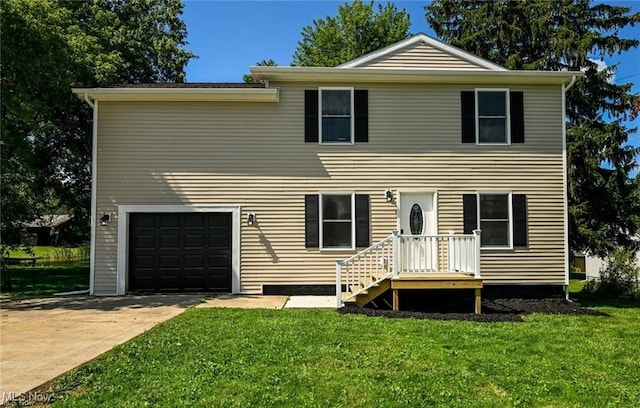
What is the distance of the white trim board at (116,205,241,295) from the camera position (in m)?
10.4

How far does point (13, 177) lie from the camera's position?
42.1ft

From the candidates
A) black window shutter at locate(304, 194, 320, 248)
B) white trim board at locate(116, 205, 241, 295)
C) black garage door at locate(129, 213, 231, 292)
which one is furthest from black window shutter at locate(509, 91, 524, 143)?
black garage door at locate(129, 213, 231, 292)

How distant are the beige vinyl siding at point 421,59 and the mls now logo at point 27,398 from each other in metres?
9.32

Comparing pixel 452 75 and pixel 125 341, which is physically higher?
pixel 452 75

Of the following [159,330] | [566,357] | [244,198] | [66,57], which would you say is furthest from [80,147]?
[566,357]

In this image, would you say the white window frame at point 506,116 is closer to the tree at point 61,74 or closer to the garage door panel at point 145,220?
the garage door panel at point 145,220

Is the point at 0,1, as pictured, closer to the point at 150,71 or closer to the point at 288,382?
the point at 288,382

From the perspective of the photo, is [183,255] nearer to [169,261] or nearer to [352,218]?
[169,261]

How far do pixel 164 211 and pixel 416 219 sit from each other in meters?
5.56

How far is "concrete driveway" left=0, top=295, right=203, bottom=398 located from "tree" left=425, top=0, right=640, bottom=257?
Result: 552 inches

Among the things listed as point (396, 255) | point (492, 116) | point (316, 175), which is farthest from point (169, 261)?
point (492, 116)

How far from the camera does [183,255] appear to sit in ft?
34.8

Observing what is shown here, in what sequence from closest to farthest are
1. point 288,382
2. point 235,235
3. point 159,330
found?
point 288,382
point 159,330
point 235,235

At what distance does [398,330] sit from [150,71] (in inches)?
685
